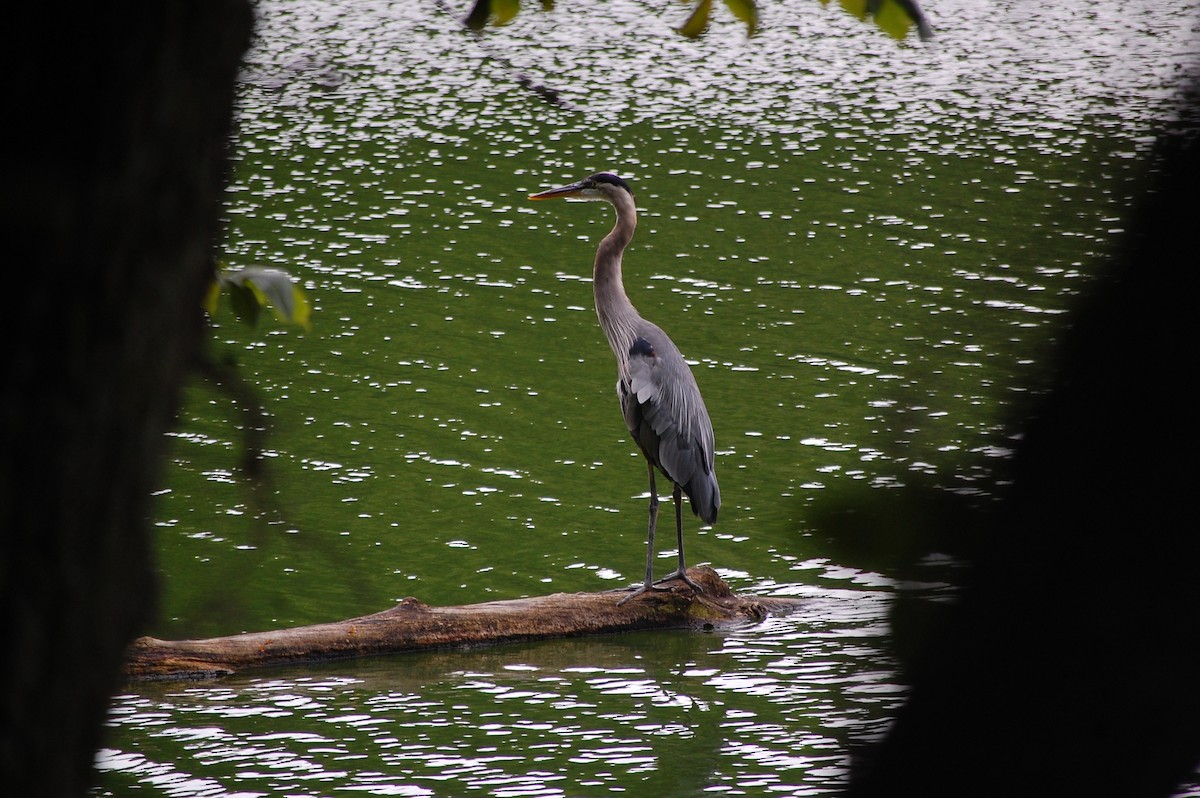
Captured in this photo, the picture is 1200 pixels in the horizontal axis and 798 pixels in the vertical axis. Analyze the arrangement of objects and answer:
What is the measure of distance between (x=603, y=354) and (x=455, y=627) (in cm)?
616

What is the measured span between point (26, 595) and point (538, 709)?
18.4 ft

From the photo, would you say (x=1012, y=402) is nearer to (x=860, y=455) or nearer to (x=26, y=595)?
(x=26, y=595)

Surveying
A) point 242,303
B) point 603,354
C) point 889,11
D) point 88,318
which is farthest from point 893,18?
point 603,354

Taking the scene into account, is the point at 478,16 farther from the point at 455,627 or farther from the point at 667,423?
the point at 667,423

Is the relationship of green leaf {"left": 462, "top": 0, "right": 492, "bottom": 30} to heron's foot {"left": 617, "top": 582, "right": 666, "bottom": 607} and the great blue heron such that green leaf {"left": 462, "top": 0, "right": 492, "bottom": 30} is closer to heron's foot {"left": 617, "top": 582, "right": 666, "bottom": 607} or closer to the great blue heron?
the great blue heron

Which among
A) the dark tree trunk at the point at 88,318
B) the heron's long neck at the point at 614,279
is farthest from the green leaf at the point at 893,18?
the heron's long neck at the point at 614,279

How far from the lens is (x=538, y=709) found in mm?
6656

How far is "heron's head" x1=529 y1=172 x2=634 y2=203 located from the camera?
27.7ft

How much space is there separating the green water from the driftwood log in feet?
0.33

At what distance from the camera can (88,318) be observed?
1.20m

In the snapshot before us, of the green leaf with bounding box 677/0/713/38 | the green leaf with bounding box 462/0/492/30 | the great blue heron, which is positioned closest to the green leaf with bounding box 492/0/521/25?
the green leaf with bounding box 462/0/492/30

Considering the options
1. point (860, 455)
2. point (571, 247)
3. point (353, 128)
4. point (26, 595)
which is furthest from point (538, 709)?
point (353, 128)

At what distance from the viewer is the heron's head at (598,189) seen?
8.45m

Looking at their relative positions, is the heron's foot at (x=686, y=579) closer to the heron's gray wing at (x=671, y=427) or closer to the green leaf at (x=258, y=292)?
the heron's gray wing at (x=671, y=427)
